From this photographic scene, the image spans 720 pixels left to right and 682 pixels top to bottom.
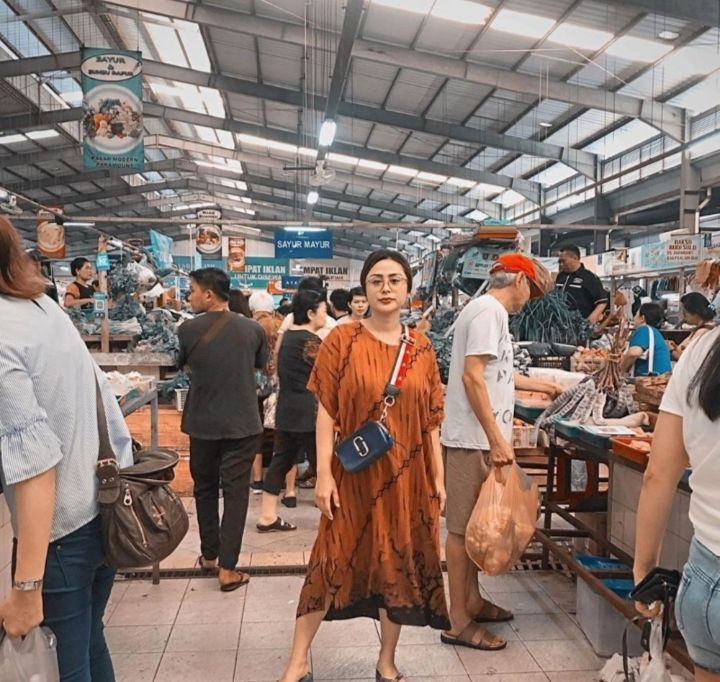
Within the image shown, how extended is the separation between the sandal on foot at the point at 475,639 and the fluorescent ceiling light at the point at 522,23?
6574 mm

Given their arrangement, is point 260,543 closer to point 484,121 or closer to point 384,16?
point 384,16

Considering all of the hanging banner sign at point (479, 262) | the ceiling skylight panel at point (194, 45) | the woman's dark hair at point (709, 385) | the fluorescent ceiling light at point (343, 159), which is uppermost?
the ceiling skylight panel at point (194, 45)

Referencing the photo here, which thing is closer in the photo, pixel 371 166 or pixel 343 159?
pixel 343 159

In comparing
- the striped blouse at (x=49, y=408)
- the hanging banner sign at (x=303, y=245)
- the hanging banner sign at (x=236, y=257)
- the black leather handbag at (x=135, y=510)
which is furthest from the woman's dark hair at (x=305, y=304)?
the hanging banner sign at (x=236, y=257)

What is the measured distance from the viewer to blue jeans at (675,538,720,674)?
132 cm

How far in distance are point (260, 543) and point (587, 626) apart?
85.2 inches

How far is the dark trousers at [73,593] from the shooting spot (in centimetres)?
156

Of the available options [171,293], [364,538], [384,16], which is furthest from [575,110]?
[364,538]

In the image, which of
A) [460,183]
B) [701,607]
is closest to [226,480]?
[701,607]

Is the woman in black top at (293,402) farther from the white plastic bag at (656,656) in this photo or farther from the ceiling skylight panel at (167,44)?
the ceiling skylight panel at (167,44)

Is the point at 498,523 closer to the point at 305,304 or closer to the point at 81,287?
the point at 305,304

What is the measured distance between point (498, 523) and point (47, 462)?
5.98 ft

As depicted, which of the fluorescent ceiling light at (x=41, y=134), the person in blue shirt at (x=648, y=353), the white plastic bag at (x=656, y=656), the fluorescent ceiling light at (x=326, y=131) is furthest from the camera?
the fluorescent ceiling light at (x=41, y=134)

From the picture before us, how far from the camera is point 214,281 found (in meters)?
3.49
